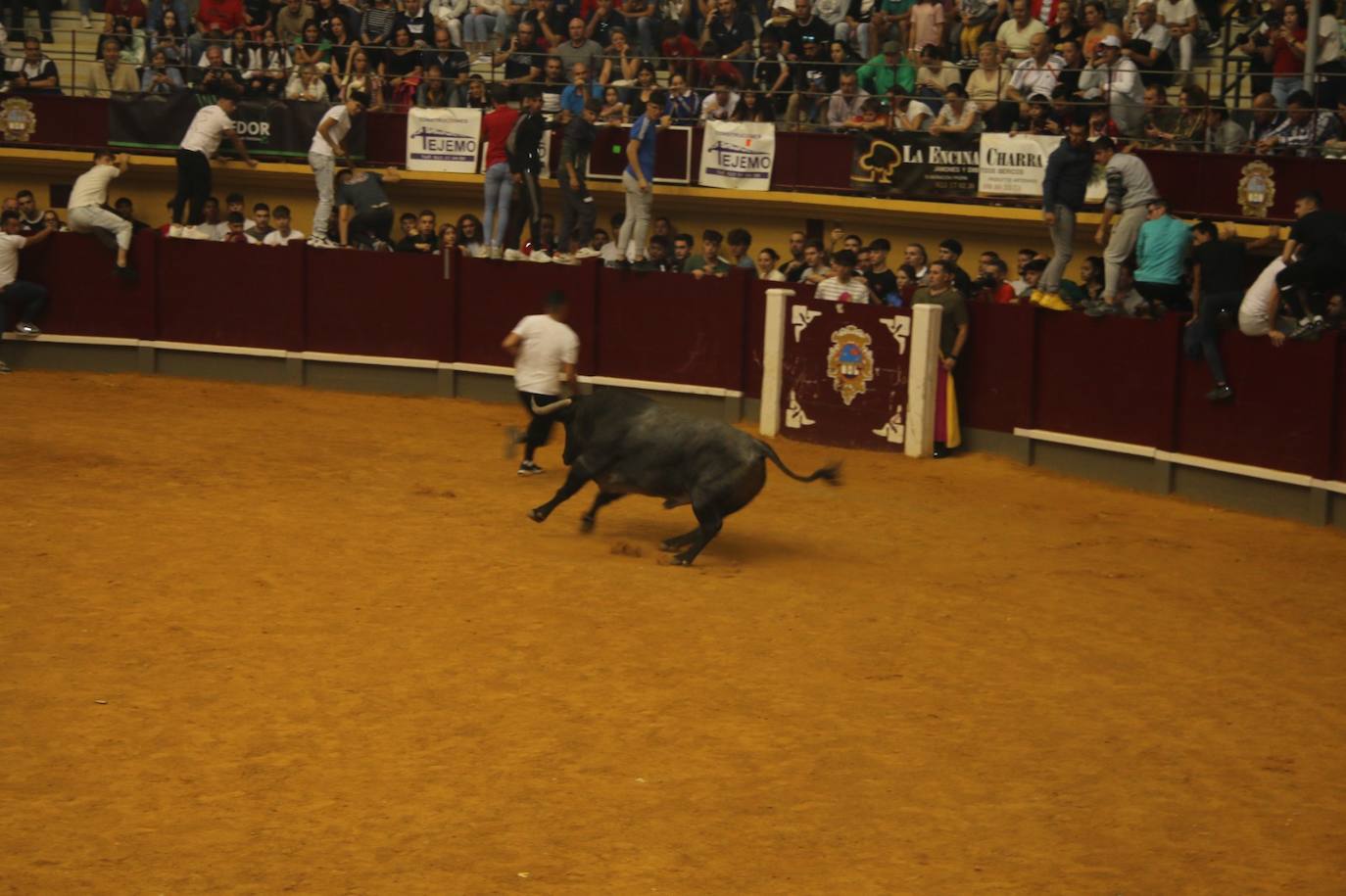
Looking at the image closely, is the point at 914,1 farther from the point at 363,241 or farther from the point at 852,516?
the point at 852,516

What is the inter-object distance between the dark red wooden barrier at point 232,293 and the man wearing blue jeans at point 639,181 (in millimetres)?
3569

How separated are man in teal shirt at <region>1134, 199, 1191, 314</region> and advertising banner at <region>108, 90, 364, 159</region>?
965 centimetres

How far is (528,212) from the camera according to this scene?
19.4m

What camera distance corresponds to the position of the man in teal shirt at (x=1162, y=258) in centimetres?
1497

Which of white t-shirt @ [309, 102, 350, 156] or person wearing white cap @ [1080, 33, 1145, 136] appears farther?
white t-shirt @ [309, 102, 350, 156]

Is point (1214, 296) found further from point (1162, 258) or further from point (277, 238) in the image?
point (277, 238)

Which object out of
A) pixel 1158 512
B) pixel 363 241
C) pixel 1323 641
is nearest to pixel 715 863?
pixel 1323 641

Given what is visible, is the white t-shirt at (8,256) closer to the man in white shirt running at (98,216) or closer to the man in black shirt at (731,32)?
the man in white shirt running at (98,216)

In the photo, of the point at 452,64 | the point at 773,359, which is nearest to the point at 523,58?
the point at 452,64

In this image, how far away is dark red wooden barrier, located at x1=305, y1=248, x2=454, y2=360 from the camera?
18750 mm

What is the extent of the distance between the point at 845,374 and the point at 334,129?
7.07m

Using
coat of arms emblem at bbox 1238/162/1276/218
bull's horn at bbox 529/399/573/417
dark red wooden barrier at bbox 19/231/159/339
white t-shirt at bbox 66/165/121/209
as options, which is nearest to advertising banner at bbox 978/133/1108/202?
coat of arms emblem at bbox 1238/162/1276/218

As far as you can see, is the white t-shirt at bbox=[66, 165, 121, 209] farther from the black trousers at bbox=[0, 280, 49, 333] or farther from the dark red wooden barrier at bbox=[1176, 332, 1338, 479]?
the dark red wooden barrier at bbox=[1176, 332, 1338, 479]

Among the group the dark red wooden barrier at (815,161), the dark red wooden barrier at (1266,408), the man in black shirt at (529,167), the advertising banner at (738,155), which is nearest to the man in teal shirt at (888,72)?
the dark red wooden barrier at (815,161)
